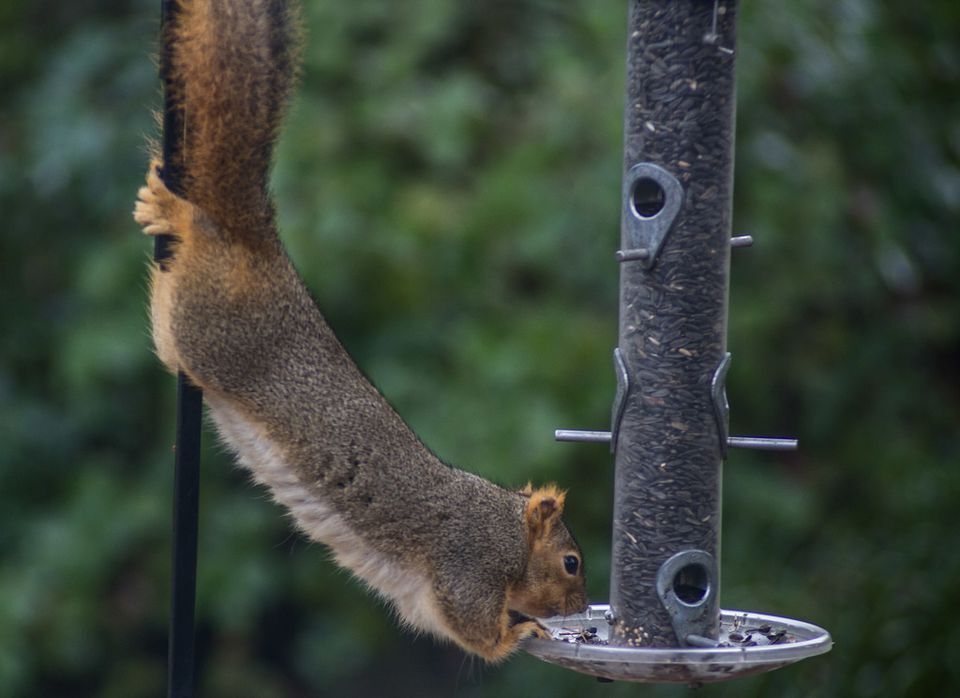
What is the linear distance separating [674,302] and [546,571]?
51 centimetres

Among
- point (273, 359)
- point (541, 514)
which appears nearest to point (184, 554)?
point (273, 359)

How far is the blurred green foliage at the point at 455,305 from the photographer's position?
319 centimetres

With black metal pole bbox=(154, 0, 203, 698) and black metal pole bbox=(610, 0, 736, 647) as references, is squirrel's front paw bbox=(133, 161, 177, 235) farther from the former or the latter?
black metal pole bbox=(610, 0, 736, 647)

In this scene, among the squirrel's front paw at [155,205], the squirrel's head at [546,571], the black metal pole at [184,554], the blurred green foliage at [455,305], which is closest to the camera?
the black metal pole at [184,554]

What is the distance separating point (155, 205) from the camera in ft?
6.72

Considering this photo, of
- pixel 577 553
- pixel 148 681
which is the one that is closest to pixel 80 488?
pixel 148 681

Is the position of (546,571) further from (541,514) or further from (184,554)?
(184,554)

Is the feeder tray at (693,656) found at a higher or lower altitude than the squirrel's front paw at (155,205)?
lower

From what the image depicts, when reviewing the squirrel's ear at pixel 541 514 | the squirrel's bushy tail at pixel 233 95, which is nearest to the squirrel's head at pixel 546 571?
the squirrel's ear at pixel 541 514

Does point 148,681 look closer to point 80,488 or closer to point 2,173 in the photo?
point 80,488

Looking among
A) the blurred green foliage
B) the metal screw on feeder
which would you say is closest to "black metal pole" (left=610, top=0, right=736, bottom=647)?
the metal screw on feeder

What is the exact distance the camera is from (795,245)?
10.9 ft

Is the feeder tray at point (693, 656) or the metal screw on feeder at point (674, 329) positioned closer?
the feeder tray at point (693, 656)

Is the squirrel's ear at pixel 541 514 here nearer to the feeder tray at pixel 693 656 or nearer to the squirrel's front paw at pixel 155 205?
the feeder tray at pixel 693 656
